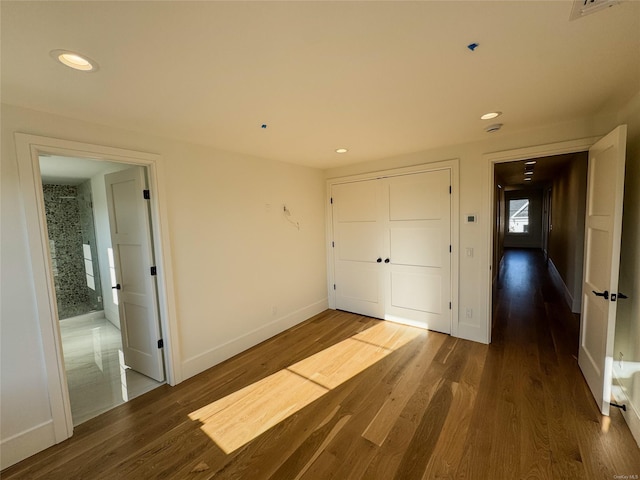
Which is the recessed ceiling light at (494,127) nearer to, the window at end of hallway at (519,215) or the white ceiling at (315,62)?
the white ceiling at (315,62)

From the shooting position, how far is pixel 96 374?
115 inches

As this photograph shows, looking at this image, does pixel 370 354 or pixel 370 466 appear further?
pixel 370 354

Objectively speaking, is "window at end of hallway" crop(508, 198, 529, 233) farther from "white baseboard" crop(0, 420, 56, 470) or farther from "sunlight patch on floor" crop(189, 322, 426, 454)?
"white baseboard" crop(0, 420, 56, 470)

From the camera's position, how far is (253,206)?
3426mm

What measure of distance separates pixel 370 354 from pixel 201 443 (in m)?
1.86

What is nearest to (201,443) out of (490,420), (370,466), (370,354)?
(370,466)

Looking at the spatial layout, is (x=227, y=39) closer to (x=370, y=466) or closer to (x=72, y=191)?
(x=370, y=466)

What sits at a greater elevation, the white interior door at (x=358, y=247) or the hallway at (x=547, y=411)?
the white interior door at (x=358, y=247)

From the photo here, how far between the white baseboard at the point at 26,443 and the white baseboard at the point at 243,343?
0.98m

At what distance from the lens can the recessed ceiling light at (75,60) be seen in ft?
4.24

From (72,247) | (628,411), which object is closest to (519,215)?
(628,411)

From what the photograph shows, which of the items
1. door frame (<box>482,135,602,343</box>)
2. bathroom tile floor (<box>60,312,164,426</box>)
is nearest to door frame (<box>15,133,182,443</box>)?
bathroom tile floor (<box>60,312,164,426</box>)

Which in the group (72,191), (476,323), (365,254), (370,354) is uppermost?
(72,191)

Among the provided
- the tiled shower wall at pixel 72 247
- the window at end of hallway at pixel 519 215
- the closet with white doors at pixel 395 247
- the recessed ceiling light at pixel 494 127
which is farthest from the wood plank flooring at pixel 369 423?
the window at end of hallway at pixel 519 215
